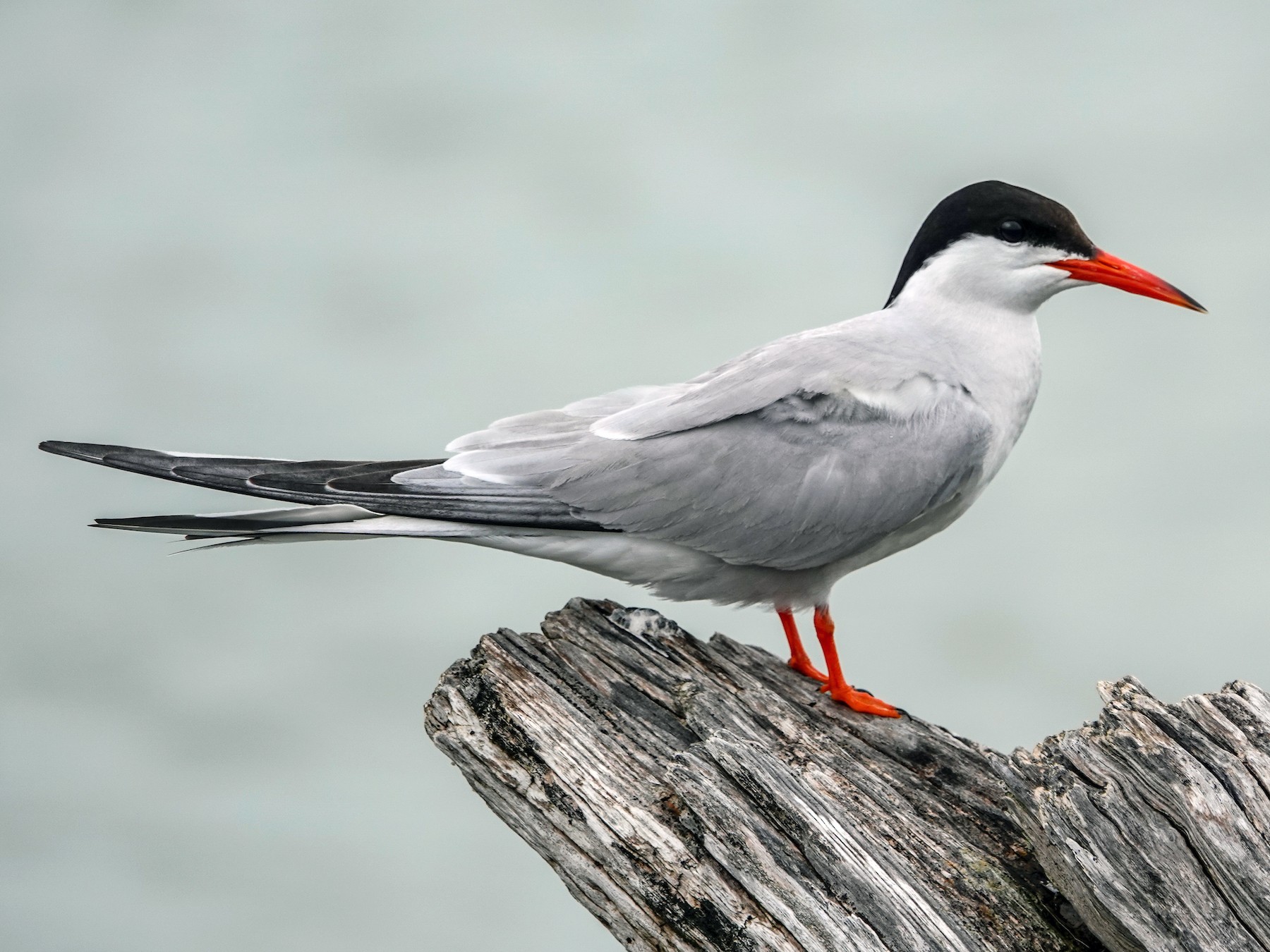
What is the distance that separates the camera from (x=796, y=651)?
148 inches

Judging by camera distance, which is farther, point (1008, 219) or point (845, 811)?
point (1008, 219)

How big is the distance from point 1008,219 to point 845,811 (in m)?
1.82

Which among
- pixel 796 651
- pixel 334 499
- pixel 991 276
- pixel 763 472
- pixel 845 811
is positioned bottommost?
pixel 845 811

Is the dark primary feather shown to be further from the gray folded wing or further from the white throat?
the white throat

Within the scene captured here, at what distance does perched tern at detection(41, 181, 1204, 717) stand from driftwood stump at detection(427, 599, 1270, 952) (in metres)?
0.39

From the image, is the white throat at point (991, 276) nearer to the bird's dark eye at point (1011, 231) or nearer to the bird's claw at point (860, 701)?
the bird's dark eye at point (1011, 231)

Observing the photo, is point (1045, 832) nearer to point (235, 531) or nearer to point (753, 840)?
point (753, 840)

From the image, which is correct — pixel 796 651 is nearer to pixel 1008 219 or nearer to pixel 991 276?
pixel 991 276

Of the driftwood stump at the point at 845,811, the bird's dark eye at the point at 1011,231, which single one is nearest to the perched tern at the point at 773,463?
the bird's dark eye at the point at 1011,231

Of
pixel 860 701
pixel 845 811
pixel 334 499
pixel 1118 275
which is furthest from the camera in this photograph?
pixel 1118 275

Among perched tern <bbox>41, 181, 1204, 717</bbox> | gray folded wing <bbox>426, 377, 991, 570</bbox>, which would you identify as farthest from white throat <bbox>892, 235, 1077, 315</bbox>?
gray folded wing <bbox>426, 377, 991, 570</bbox>

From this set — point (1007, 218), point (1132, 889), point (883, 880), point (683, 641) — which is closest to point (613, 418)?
point (683, 641)

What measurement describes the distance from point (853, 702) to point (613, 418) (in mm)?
958

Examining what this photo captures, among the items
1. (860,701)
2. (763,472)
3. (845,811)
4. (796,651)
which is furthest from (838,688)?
(845,811)
